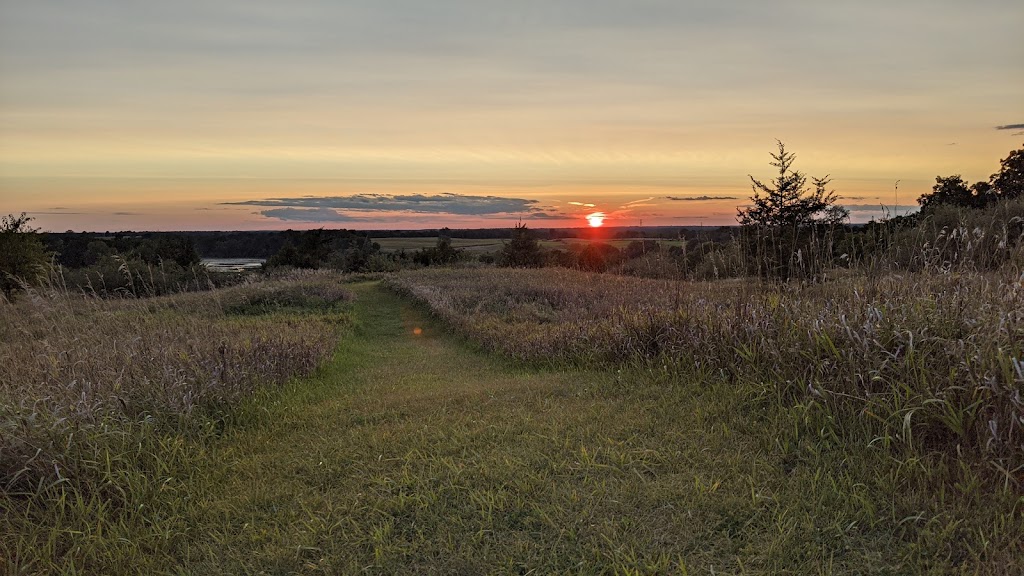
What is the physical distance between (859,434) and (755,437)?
2.62 feet

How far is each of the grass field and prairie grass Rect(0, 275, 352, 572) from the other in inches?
1.4

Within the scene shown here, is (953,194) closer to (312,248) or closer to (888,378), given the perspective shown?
(888,378)

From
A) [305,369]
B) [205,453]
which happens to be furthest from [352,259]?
[205,453]

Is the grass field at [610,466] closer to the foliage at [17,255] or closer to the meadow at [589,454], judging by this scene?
the meadow at [589,454]

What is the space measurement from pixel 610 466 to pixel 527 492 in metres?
0.75

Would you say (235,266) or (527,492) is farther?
(235,266)

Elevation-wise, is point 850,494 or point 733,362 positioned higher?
point 733,362

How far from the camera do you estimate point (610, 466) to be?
4.47 metres

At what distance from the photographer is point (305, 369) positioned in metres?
8.85

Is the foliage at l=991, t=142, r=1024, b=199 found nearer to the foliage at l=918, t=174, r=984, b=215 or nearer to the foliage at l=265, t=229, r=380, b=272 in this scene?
the foliage at l=918, t=174, r=984, b=215

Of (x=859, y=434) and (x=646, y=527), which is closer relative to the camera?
(x=646, y=527)

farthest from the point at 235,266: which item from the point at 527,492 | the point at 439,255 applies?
the point at 527,492

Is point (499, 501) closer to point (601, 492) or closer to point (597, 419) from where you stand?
point (601, 492)

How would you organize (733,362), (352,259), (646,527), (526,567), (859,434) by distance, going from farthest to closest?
(352,259), (733,362), (859,434), (646,527), (526,567)
